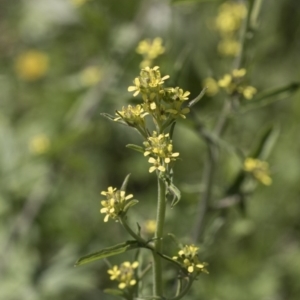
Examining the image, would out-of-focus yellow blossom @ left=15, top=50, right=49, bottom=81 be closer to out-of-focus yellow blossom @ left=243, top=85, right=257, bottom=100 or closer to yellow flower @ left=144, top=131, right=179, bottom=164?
out-of-focus yellow blossom @ left=243, top=85, right=257, bottom=100

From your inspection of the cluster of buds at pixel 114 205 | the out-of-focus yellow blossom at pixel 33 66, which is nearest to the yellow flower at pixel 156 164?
the cluster of buds at pixel 114 205

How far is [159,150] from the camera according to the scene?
1.24m

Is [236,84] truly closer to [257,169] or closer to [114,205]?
[257,169]

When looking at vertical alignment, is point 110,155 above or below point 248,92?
above

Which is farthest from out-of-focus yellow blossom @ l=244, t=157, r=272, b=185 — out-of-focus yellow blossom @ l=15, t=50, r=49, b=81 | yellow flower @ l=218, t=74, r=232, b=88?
out-of-focus yellow blossom @ l=15, t=50, r=49, b=81

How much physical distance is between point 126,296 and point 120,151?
2043mm

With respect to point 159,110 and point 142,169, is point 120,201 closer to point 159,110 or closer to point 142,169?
point 159,110

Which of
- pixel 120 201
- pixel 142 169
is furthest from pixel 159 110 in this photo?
pixel 142 169

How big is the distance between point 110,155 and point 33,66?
91 centimetres

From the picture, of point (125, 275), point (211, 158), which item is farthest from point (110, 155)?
point (125, 275)

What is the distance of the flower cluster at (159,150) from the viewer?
124cm

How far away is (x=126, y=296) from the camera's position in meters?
1.42

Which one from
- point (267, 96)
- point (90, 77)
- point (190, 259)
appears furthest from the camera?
point (90, 77)

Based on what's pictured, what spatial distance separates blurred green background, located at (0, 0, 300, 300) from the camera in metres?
2.56
